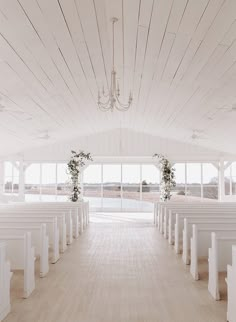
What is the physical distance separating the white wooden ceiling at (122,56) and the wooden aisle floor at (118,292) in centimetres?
268

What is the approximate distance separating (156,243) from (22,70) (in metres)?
4.08

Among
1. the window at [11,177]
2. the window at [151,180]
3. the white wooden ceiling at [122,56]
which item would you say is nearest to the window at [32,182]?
the window at [11,177]

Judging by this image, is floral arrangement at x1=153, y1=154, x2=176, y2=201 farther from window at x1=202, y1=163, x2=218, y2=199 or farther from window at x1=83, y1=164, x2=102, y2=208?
window at x1=83, y1=164, x2=102, y2=208

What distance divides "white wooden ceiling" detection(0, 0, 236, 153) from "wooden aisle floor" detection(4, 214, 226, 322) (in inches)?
106

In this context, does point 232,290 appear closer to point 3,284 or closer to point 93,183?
point 3,284

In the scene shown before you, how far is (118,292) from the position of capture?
386 centimetres

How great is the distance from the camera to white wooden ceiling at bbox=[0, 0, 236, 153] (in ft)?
11.3

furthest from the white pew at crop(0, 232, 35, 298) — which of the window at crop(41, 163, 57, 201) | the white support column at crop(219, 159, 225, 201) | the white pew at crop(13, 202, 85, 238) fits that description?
the white support column at crop(219, 159, 225, 201)

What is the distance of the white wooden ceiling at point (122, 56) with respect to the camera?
3438mm

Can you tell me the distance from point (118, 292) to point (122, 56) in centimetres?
319

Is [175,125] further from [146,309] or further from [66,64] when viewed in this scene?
[146,309]

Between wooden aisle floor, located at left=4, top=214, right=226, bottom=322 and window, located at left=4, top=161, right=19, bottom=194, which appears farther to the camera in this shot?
window, located at left=4, top=161, right=19, bottom=194

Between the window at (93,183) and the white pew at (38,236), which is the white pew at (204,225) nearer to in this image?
the white pew at (38,236)

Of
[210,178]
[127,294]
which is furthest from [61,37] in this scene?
[210,178]
